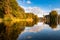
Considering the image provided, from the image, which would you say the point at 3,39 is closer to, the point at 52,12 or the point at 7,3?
the point at 7,3

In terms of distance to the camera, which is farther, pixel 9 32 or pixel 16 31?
pixel 16 31

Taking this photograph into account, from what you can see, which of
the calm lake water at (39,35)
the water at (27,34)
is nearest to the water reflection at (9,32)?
the water at (27,34)

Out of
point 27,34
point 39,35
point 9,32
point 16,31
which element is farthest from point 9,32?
point 39,35

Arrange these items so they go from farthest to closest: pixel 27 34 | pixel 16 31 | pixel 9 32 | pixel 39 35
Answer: pixel 16 31 → pixel 9 32 → pixel 27 34 → pixel 39 35

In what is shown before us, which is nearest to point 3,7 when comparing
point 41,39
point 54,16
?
point 41,39

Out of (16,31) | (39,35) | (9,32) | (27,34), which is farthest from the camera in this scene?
(16,31)

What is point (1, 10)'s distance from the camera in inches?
2995

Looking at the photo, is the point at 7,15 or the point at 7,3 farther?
the point at 7,3

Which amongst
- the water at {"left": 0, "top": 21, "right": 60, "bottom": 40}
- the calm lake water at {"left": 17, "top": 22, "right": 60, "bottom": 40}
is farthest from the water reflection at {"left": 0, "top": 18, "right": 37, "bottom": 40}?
the calm lake water at {"left": 17, "top": 22, "right": 60, "bottom": 40}

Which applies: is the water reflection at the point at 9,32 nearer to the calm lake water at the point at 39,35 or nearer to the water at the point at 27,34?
the water at the point at 27,34

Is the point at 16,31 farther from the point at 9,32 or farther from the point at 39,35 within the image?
the point at 39,35

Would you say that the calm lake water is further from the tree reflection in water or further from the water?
the tree reflection in water

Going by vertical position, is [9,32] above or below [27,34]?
above

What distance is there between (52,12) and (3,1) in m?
93.5
